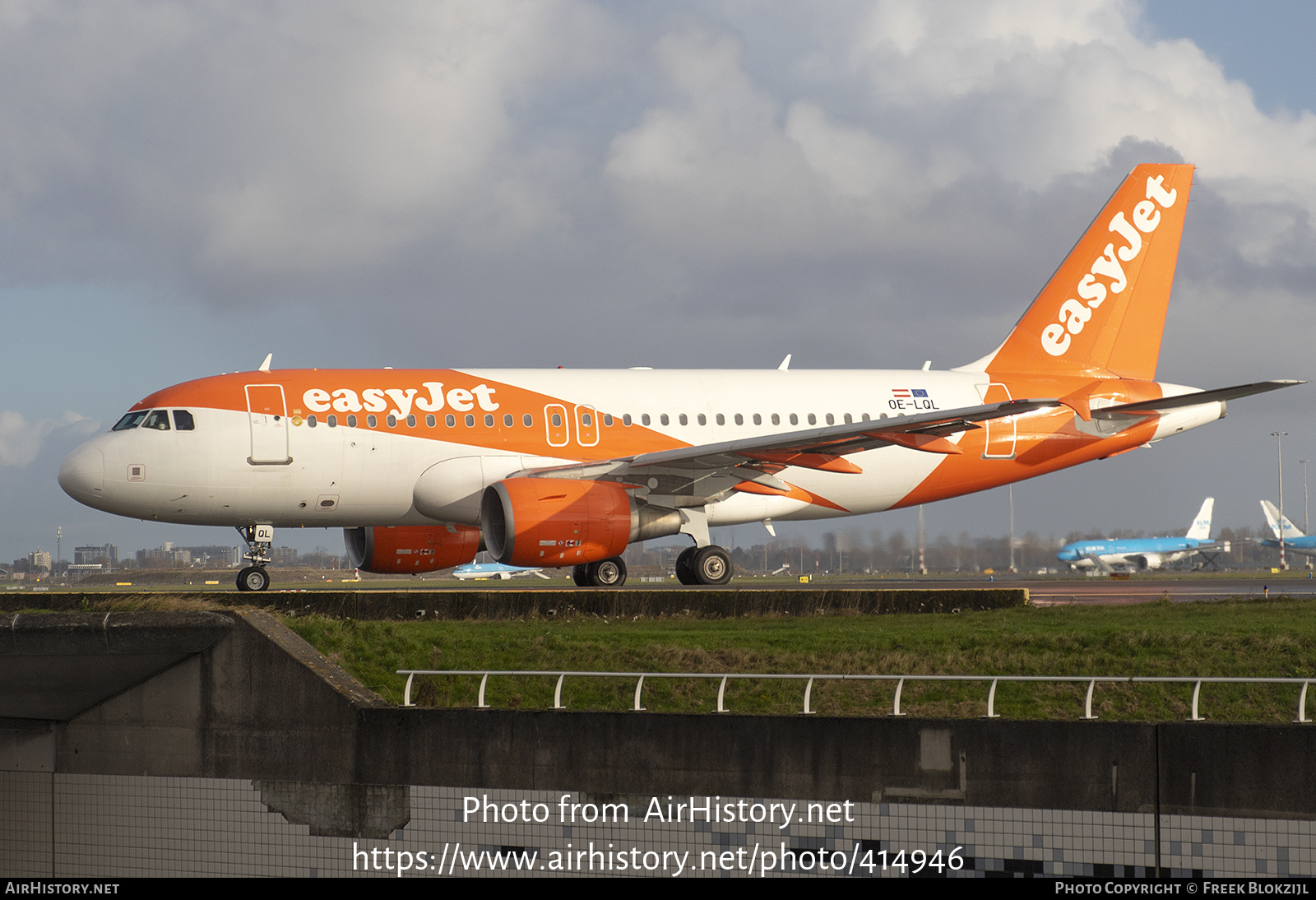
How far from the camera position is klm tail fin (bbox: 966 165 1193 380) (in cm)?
3012

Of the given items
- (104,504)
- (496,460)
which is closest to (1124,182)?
(496,460)

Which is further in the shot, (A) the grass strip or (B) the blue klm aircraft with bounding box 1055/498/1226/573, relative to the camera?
(B) the blue klm aircraft with bounding box 1055/498/1226/573

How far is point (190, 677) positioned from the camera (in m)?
14.5

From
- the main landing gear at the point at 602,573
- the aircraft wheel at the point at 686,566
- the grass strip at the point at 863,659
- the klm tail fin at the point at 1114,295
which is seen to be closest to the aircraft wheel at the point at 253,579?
the main landing gear at the point at 602,573

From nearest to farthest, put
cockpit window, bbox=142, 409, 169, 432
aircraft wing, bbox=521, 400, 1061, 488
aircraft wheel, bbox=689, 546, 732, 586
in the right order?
aircraft wing, bbox=521, 400, 1061, 488 → cockpit window, bbox=142, 409, 169, 432 → aircraft wheel, bbox=689, 546, 732, 586

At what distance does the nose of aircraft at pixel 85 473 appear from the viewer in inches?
942

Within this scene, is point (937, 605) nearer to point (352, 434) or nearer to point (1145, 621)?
point (1145, 621)

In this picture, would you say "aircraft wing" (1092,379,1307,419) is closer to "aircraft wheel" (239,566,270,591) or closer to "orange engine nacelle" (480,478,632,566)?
"orange engine nacelle" (480,478,632,566)

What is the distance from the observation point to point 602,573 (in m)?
25.6

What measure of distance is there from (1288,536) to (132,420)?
108030mm

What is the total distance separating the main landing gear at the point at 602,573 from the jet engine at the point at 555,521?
1.41m

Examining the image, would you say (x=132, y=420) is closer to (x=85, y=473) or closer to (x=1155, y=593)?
(x=85, y=473)

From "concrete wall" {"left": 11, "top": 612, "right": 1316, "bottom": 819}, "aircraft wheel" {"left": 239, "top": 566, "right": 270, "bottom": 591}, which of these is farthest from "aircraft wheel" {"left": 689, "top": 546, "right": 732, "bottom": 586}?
"concrete wall" {"left": 11, "top": 612, "right": 1316, "bottom": 819}

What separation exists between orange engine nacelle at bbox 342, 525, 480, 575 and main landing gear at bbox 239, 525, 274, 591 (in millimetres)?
2581
